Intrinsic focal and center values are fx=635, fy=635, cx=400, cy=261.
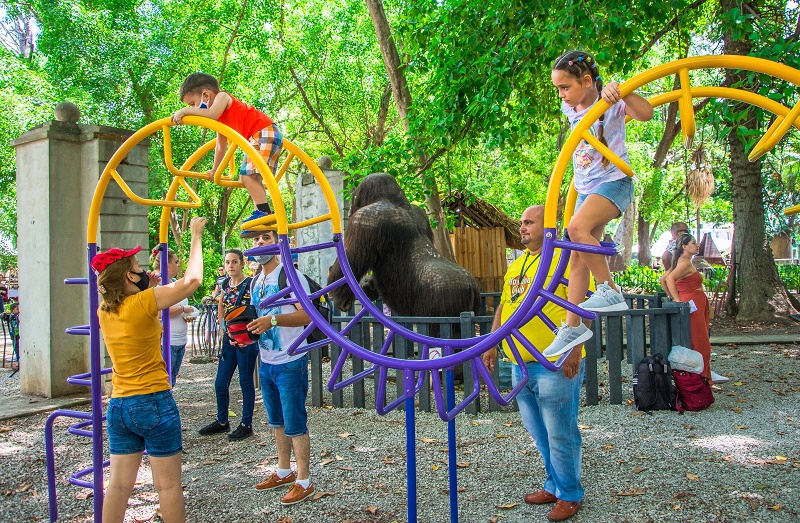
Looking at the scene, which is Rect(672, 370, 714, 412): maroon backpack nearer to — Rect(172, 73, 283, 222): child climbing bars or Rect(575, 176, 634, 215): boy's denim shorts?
Rect(575, 176, 634, 215): boy's denim shorts

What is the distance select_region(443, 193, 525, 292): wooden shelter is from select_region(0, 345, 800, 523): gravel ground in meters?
6.76

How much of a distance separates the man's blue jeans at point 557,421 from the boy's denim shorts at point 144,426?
1839 millimetres

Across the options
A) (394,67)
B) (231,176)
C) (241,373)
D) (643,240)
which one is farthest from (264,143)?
(643,240)

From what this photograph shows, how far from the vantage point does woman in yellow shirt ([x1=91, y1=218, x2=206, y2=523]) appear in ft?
9.64

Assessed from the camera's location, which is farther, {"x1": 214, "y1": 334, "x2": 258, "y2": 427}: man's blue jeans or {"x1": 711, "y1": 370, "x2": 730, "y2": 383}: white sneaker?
{"x1": 711, "y1": 370, "x2": 730, "y2": 383}: white sneaker

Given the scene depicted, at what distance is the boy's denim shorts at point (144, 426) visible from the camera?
293 centimetres

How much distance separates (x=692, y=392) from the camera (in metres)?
5.57

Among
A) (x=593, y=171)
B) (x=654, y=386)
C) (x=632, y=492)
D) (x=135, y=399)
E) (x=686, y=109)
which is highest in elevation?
(x=686, y=109)

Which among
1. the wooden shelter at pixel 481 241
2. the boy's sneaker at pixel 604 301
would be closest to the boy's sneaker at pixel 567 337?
the boy's sneaker at pixel 604 301

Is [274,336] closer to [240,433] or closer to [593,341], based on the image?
[240,433]

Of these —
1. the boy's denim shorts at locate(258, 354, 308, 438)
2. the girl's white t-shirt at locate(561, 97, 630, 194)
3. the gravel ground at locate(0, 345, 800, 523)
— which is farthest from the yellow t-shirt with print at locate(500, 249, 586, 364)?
the boy's denim shorts at locate(258, 354, 308, 438)

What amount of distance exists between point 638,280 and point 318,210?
12258mm

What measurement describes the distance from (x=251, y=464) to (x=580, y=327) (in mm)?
2898

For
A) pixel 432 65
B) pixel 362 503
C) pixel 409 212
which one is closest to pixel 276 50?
pixel 432 65
